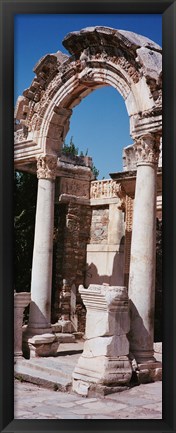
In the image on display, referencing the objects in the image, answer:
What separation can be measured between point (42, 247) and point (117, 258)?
458cm

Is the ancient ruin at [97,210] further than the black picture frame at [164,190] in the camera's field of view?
Yes

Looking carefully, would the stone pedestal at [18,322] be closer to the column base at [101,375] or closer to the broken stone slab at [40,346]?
the broken stone slab at [40,346]

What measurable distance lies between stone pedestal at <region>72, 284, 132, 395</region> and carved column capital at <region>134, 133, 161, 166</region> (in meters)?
2.19

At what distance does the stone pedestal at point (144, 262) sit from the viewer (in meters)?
9.30

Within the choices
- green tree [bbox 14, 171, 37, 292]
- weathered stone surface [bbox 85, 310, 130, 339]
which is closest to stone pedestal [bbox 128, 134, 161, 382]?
weathered stone surface [bbox 85, 310, 130, 339]

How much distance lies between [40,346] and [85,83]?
16.8 feet

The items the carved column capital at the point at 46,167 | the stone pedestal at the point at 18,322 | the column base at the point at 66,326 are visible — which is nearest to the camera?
the stone pedestal at the point at 18,322

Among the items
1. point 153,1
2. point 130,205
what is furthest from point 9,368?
point 130,205

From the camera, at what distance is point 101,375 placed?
28.0ft

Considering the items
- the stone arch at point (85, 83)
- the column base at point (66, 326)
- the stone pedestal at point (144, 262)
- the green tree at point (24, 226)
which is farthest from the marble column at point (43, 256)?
the green tree at point (24, 226)

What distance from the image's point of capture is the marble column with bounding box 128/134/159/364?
9.30 m

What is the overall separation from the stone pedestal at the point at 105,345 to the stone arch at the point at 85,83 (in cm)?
276

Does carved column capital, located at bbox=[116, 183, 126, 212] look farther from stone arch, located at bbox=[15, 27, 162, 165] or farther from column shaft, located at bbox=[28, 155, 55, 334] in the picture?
column shaft, located at bbox=[28, 155, 55, 334]

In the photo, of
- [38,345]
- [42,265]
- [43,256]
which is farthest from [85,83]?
[38,345]
